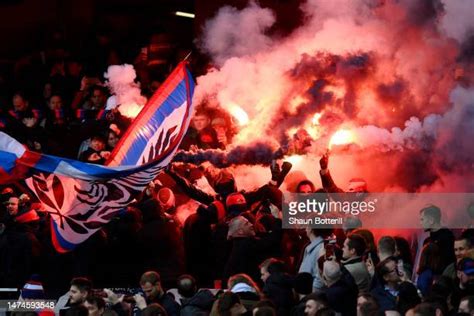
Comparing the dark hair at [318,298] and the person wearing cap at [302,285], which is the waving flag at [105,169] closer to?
the person wearing cap at [302,285]

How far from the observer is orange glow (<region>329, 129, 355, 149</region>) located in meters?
12.8

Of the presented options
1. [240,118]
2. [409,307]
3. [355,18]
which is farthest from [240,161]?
[409,307]

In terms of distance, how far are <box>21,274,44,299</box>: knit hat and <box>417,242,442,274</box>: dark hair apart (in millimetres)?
3414

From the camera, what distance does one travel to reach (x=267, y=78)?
13219 millimetres

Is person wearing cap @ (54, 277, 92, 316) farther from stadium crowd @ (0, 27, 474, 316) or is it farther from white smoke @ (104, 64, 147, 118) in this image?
white smoke @ (104, 64, 147, 118)

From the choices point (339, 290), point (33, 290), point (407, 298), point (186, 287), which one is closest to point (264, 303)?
point (339, 290)

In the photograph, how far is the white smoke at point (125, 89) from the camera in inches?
534

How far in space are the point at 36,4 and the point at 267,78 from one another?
312 centimetres

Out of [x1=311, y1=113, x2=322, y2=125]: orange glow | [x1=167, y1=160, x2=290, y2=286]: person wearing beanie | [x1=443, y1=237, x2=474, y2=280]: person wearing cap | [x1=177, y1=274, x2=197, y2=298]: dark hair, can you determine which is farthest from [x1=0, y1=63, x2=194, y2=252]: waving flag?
[x1=443, y1=237, x2=474, y2=280]: person wearing cap

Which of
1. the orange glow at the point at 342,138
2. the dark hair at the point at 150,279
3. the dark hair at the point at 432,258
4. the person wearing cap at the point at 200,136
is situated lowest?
the dark hair at the point at 150,279

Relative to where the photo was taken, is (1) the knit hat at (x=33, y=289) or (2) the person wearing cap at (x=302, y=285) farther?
(1) the knit hat at (x=33, y=289)

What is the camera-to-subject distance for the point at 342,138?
42.0 ft

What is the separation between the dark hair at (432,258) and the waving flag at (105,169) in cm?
234

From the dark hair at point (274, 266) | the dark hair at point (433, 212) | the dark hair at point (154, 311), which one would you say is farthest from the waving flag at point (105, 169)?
the dark hair at point (433, 212)
